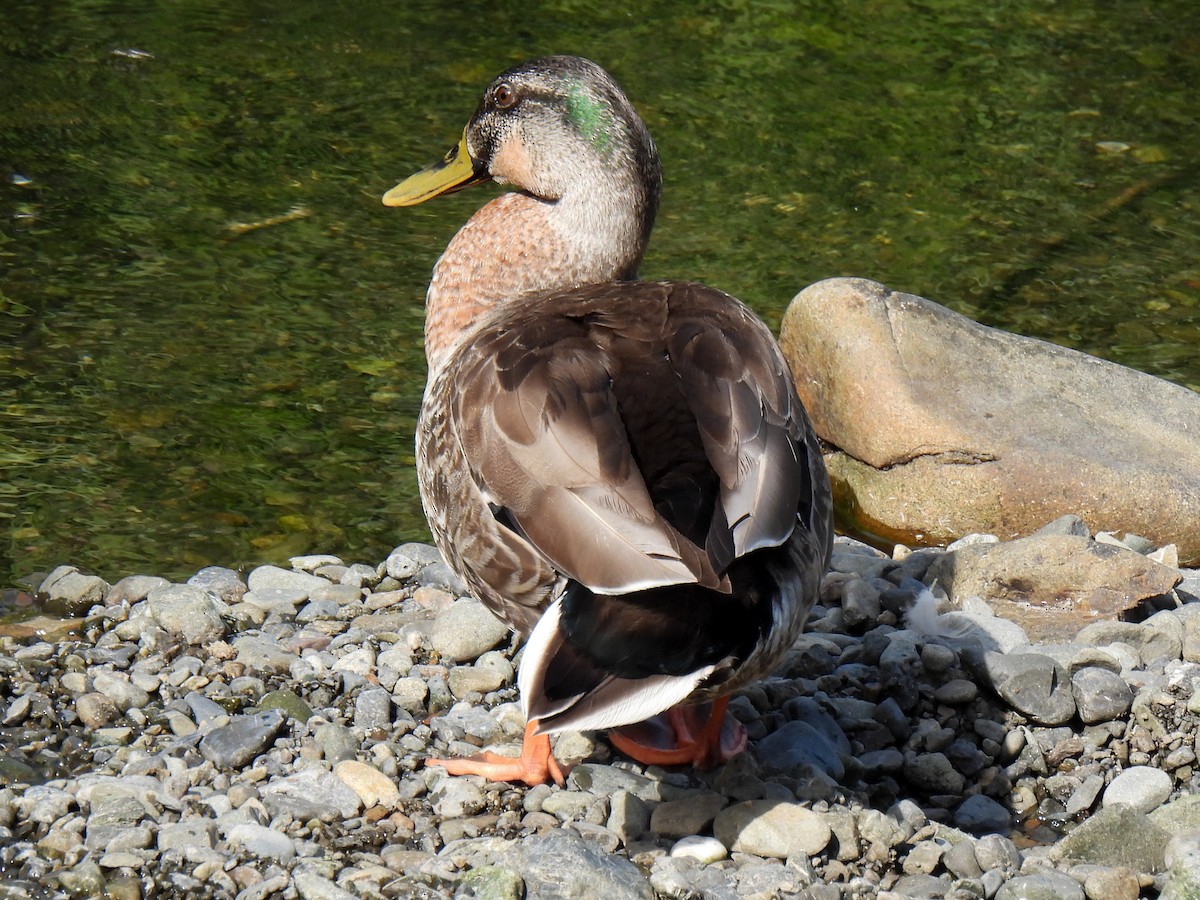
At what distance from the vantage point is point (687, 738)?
3758mm

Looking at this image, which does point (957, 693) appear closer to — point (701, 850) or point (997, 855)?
point (997, 855)

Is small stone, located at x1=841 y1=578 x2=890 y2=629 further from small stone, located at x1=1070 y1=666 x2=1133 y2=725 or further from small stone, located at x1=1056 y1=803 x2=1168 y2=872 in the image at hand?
small stone, located at x1=1056 y1=803 x2=1168 y2=872

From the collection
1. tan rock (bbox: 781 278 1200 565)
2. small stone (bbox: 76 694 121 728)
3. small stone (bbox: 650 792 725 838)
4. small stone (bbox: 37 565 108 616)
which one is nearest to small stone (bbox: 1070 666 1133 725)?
small stone (bbox: 650 792 725 838)

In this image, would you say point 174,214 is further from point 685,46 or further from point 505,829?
point 505,829

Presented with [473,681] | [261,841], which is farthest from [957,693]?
[261,841]

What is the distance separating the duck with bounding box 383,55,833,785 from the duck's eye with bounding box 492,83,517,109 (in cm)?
1

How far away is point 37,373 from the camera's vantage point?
18.6 ft

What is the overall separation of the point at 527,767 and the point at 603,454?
98 cm

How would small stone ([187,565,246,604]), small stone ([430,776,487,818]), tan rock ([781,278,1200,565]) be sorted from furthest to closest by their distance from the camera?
tan rock ([781,278,1200,565]) < small stone ([187,565,246,604]) < small stone ([430,776,487,818])

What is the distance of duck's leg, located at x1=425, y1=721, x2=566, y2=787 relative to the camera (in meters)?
3.59

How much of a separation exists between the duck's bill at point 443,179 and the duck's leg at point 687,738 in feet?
5.79

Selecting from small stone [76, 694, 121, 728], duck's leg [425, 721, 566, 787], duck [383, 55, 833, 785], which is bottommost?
small stone [76, 694, 121, 728]

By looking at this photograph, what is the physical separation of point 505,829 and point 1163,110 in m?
6.95

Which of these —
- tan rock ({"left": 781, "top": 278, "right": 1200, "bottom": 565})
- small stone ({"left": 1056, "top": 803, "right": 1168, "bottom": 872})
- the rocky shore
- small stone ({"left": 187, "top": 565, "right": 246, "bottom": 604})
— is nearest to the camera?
the rocky shore
